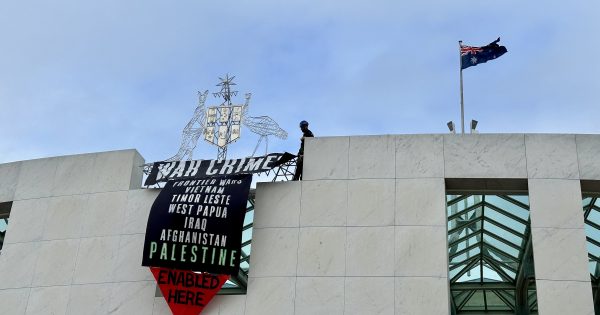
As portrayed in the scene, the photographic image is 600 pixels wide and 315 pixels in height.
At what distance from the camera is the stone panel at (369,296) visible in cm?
2094

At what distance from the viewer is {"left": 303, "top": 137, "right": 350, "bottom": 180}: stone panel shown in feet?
74.9

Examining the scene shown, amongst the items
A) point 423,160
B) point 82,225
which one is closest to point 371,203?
point 423,160

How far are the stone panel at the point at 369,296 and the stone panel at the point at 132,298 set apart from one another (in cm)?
539

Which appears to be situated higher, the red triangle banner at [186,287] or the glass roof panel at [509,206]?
the glass roof panel at [509,206]

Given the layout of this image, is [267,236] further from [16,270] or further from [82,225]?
[16,270]

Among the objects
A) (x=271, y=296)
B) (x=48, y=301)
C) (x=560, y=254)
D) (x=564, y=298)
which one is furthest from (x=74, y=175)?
(x=564, y=298)

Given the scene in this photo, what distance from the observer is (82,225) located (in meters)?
23.9

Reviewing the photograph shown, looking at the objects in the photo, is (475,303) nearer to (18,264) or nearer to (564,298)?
(564,298)

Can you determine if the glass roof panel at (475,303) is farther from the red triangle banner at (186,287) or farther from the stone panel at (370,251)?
the red triangle banner at (186,287)

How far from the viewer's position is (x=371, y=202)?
22297mm

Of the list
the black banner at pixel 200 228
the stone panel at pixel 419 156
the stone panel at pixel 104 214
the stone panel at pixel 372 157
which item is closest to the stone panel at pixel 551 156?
the stone panel at pixel 419 156

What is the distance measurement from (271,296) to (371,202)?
12.1 feet

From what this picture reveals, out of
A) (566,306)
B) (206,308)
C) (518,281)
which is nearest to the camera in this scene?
(566,306)

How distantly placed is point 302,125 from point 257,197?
257 centimetres
